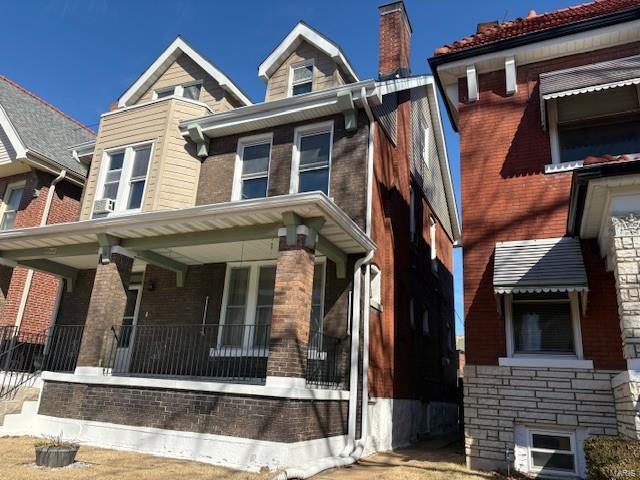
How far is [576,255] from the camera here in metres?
7.73

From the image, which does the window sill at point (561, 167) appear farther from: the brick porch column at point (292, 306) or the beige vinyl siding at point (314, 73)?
the beige vinyl siding at point (314, 73)

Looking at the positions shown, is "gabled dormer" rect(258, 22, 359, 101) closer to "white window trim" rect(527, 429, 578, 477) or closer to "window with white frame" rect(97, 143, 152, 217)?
"window with white frame" rect(97, 143, 152, 217)

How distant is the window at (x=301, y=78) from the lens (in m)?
13.1

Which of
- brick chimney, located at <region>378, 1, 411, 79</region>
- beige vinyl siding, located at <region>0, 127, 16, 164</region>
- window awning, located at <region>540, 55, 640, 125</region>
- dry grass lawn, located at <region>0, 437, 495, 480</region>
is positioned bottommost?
dry grass lawn, located at <region>0, 437, 495, 480</region>

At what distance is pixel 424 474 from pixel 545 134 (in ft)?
20.6

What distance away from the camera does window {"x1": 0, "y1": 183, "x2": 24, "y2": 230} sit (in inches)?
606

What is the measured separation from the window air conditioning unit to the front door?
2.07 m

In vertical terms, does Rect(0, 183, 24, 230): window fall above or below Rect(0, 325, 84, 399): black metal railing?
above

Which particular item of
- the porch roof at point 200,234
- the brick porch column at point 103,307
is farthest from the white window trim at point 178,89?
the brick porch column at point 103,307

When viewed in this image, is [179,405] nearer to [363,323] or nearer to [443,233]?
[363,323]

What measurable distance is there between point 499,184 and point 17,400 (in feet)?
33.1

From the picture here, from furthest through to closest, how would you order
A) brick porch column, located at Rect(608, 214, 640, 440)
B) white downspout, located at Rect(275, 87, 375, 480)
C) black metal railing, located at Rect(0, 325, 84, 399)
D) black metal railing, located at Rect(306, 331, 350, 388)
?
black metal railing, located at Rect(0, 325, 84, 399), black metal railing, located at Rect(306, 331, 350, 388), white downspout, located at Rect(275, 87, 375, 480), brick porch column, located at Rect(608, 214, 640, 440)

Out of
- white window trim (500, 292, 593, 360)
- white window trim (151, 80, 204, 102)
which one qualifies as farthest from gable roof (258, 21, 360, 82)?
white window trim (500, 292, 593, 360)

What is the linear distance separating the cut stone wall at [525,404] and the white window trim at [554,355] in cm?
17
